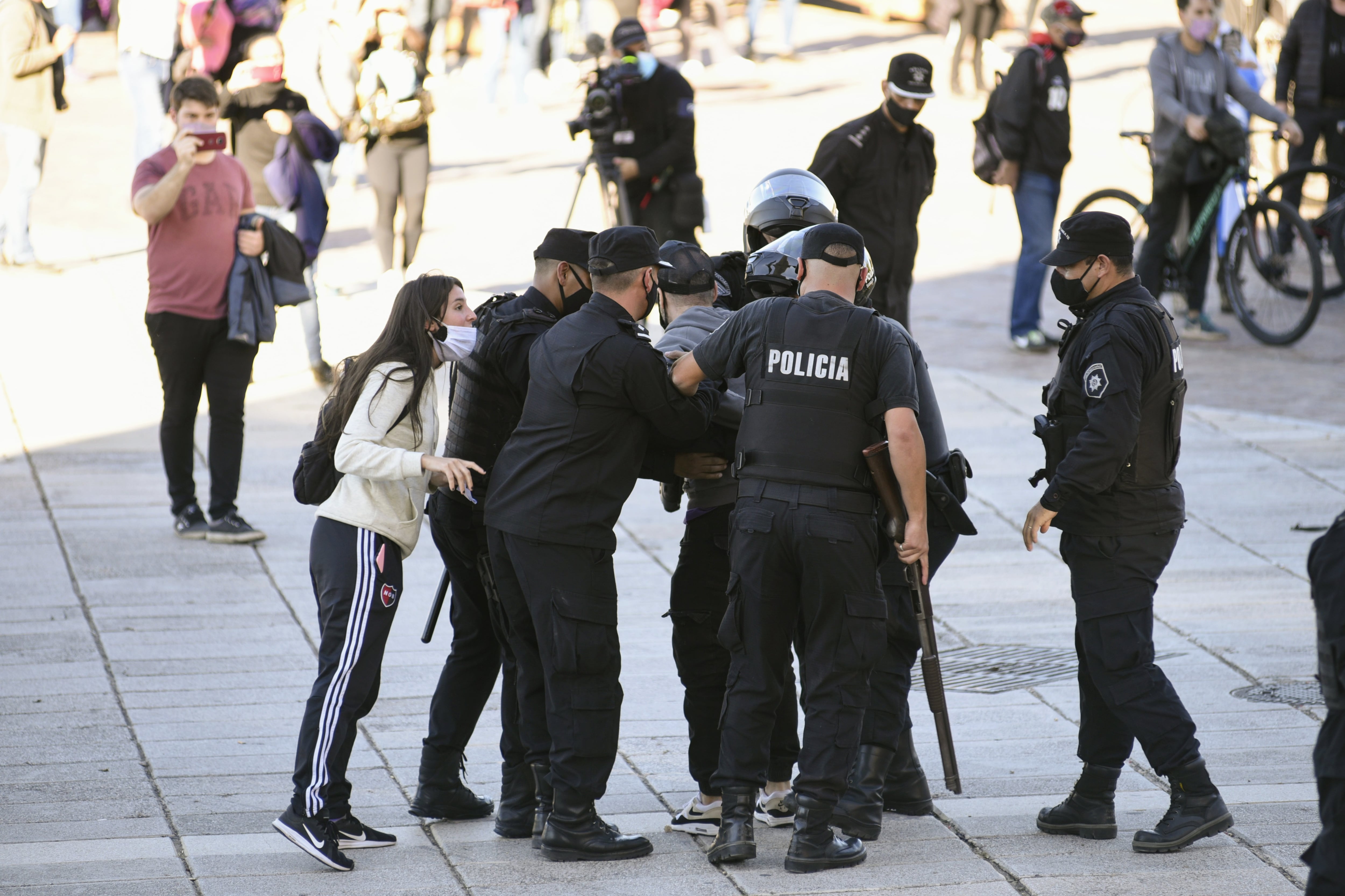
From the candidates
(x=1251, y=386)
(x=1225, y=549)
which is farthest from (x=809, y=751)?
(x=1251, y=386)

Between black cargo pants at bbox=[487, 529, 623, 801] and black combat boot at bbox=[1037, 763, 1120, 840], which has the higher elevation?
black cargo pants at bbox=[487, 529, 623, 801]

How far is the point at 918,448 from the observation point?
473 centimetres

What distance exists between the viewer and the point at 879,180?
9.15 m

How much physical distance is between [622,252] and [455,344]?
587 mm

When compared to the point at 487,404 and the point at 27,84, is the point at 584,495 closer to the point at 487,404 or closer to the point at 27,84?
the point at 487,404

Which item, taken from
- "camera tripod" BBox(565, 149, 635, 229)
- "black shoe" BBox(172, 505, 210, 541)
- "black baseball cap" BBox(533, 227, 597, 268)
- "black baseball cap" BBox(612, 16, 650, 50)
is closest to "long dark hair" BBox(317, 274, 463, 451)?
"black baseball cap" BBox(533, 227, 597, 268)

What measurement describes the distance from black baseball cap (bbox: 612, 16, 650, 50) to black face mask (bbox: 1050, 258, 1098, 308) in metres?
6.81

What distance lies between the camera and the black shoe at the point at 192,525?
328 inches

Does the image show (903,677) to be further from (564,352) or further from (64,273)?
(64,273)

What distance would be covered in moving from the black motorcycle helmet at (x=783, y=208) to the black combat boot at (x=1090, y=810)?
1.98 metres

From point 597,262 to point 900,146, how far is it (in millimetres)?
4705

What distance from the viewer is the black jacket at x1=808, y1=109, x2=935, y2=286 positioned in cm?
908

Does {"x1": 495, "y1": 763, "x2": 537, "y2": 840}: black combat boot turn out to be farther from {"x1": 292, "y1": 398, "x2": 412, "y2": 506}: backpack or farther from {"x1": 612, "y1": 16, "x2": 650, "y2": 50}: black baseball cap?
{"x1": 612, "y1": 16, "x2": 650, "y2": 50}: black baseball cap

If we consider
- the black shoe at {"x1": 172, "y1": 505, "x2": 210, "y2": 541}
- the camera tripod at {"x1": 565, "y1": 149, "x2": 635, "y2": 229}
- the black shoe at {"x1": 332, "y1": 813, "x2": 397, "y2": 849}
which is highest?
the camera tripod at {"x1": 565, "y1": 149, "x2": 635, "y2": 229}
